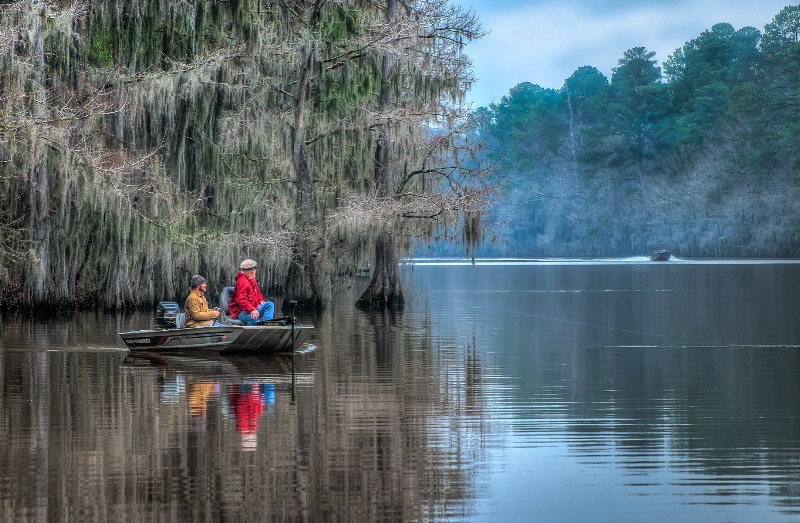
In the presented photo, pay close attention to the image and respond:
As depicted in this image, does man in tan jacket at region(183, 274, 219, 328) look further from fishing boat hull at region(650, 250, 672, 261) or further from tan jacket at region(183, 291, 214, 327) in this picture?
fishing boat hull at region(650, 250, 672, 261)

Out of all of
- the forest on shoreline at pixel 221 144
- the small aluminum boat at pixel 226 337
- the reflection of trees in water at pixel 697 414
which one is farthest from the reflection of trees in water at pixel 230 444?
the forest on shoreline at pixel 221 144

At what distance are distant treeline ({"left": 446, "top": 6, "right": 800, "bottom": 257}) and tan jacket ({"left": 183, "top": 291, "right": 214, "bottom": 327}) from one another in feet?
181

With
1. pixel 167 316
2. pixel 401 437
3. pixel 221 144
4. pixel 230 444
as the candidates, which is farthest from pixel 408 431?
pixel 221 144

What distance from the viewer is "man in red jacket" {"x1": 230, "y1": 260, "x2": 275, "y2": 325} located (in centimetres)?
1827

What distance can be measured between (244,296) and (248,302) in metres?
0.10

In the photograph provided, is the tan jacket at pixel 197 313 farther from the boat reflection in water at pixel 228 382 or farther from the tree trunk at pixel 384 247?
the tree trunk at pixel 384 247

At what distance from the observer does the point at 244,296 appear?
720 inches

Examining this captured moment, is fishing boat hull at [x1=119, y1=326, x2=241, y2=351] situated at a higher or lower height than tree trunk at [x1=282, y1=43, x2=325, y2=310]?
lower

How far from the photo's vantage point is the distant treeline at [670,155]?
268 ft

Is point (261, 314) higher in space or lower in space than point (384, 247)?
lower

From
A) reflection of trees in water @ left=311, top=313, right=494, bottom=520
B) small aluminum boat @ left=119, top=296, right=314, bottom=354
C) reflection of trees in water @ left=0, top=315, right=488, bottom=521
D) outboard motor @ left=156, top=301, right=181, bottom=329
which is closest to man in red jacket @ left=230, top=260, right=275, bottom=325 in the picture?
small aluminum boat @ left=119, top=296, right=314, bottom=354

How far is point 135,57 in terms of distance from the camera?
90.9 ft

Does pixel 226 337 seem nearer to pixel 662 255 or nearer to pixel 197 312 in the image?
pixel 197 312

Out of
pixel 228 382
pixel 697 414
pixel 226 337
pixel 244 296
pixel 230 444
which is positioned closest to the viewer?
pixel 230 444
